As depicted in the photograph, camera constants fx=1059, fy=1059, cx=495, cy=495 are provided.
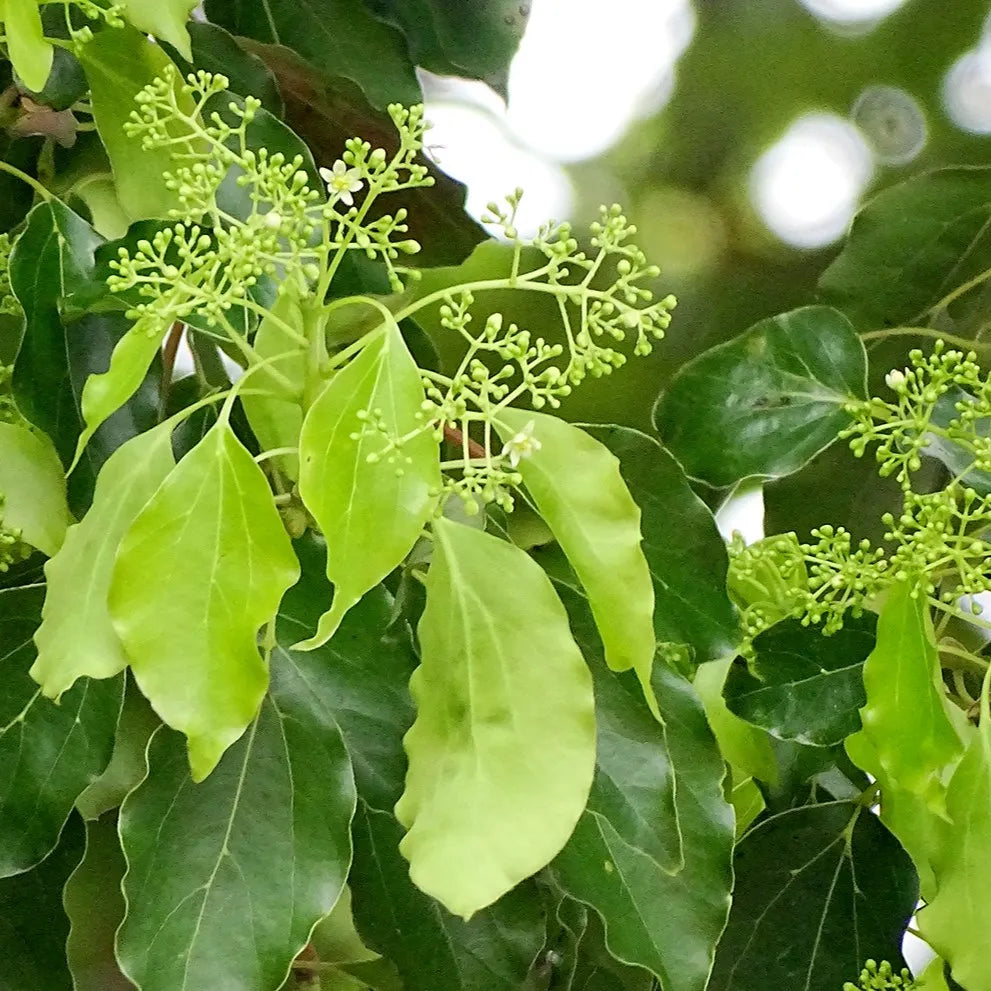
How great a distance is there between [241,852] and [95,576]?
0.46 ft

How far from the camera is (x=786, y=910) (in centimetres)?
65

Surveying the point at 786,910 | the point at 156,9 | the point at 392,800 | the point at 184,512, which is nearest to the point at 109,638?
the point at 184,512

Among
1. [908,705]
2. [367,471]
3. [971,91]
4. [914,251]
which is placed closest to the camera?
[367,471]

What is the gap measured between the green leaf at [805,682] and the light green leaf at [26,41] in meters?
0.45

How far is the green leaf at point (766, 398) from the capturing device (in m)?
0.63

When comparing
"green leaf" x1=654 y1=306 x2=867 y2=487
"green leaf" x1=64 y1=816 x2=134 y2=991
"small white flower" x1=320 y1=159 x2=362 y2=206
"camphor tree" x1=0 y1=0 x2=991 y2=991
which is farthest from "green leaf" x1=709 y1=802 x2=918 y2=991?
"small white flower" x1=320 y1=159 x2=362 y2=206

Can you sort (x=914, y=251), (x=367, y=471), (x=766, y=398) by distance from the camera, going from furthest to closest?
(x=914, y=251) < (x=766, y=398) < (x=367, y=471)

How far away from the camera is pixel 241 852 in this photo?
1.55 ft

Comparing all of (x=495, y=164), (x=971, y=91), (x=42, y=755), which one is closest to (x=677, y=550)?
(x=42, y=755)

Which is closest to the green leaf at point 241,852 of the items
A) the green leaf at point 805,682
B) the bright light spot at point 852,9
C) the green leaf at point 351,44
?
the green leaf at point 805,682

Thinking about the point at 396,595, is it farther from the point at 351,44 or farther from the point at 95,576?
the point at 351,44

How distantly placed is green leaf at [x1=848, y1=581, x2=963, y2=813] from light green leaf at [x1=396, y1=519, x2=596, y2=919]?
0.52 ft

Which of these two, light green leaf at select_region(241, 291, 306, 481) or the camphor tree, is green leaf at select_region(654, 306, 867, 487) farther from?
light green leaf at select_region(241, 291, 306, 481)

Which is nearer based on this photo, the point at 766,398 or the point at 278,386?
the point at 278,386
